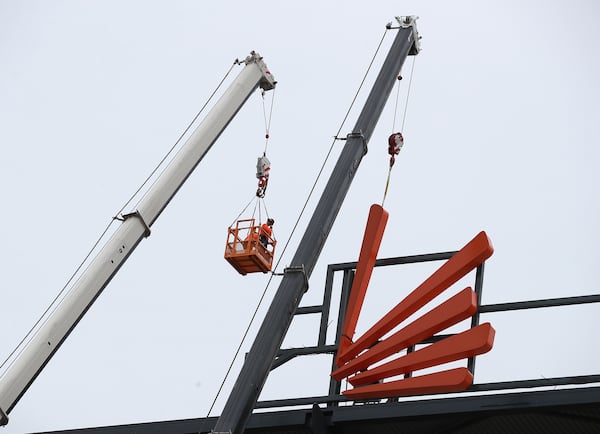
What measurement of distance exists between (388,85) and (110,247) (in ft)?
27.7

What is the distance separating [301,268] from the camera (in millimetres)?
23938

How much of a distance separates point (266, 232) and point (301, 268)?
904cm

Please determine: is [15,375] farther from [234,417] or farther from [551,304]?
[551,304]

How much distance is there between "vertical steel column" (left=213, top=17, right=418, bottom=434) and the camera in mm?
21516

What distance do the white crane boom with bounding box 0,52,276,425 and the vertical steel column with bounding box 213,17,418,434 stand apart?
4.08 meters

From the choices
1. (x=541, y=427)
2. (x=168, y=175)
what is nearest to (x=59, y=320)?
(x=168, y=175)

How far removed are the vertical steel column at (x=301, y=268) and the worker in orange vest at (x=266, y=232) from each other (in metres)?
4.99

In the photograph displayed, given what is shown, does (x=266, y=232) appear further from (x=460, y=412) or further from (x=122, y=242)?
(x=460, y=412)

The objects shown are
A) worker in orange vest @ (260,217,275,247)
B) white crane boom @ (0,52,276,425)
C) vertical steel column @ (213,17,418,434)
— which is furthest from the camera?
worker in orange vest @ (260,217,275,247)

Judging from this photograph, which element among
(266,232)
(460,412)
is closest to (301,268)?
(460,412)

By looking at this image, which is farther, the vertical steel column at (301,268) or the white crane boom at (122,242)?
the white crane boom at (122,242)

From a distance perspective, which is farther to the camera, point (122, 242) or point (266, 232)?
point (266, 232)

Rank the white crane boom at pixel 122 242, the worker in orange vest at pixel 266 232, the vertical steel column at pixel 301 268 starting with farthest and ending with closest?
the worker in orange vest at pixel 266 232 → the white crane boom at pixel 122 242 → the vertical steel column at pixel 301 268

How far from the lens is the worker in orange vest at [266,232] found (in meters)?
32.7
